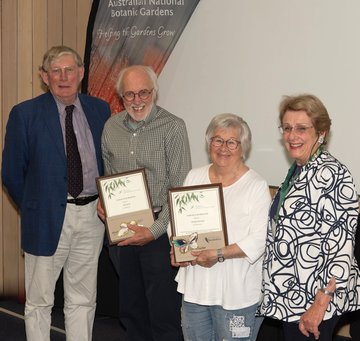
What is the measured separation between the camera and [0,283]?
18.3ft

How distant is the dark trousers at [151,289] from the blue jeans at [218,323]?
45cm

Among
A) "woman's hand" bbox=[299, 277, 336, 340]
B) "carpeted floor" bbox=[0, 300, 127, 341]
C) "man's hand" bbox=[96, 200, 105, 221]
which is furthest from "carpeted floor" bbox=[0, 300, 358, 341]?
"woman's hand" bbox=[299, 277, 336, 340]

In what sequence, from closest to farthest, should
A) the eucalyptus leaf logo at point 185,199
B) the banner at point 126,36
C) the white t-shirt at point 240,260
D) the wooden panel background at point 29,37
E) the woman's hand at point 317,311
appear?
the woman's hand at point 317,311, the white t-shirt at point 240,260, the eucalyptus leaf logo at point 185,199, the banner at point 126,36, the wooden panel background at point 29,37

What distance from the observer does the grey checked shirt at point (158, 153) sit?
354 centimetres

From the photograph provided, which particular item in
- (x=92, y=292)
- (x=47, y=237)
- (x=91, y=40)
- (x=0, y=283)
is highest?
(x=91, y=40)

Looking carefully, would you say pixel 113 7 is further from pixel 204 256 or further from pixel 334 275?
pixel 334 275

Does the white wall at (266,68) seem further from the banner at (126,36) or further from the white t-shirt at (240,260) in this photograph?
the white t-shirt at (240,260)

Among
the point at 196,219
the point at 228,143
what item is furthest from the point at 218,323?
the point at 228,143

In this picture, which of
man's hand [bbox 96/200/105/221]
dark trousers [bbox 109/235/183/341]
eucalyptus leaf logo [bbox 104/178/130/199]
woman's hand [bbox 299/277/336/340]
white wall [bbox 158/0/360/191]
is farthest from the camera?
white wall [bbox 158/0/360/191]

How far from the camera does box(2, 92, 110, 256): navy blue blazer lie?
12.3 feet

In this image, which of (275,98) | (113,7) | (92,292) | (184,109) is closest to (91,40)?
(113,7)

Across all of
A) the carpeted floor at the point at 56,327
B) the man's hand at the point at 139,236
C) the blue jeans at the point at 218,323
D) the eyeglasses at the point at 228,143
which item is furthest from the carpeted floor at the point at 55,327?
the eyeglasses at the point at 228,143

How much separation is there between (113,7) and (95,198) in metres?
1.67

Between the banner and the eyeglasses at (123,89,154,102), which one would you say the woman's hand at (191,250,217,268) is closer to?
the eyeglasses at (123,89,154,102)
